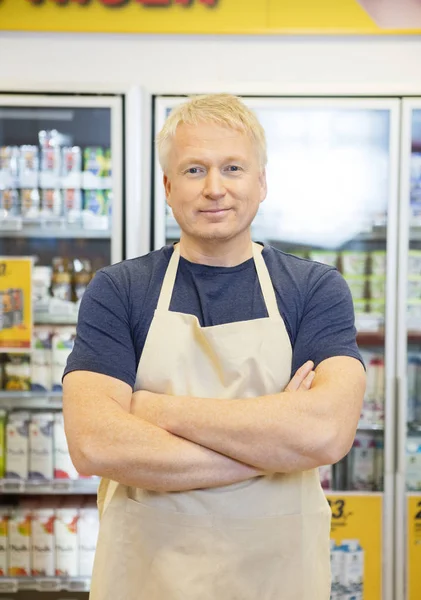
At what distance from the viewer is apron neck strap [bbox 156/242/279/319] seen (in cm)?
157

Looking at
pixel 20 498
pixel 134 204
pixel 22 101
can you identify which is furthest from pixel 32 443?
pixel 22 101

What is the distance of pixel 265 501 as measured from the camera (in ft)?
5.04

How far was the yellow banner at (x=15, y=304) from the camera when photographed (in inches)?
109

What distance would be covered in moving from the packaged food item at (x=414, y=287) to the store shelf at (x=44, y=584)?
174 centimetres

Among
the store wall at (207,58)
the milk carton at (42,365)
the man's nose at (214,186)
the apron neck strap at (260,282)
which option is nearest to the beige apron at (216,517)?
the apron neck strap at (260,282)

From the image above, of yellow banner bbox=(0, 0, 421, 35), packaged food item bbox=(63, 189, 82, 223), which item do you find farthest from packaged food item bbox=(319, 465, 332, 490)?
yellow banner bbox=(0, 0, 421, 35)

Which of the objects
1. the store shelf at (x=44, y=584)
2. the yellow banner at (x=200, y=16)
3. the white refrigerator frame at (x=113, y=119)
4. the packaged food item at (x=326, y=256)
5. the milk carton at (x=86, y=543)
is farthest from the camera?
the yellow banner at (x=200, y=16)

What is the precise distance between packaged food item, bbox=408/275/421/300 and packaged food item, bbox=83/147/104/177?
4.46 ft

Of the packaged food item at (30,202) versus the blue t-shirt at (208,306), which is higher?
the packaged food item at (30,202)

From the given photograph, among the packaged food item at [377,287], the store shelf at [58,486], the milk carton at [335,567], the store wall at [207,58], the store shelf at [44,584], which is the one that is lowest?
the store shelf at [44,584]

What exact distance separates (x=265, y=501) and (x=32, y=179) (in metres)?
1.85

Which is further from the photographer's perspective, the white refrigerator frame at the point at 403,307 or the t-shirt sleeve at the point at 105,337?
the white refrigerator frame at the point at 403,307

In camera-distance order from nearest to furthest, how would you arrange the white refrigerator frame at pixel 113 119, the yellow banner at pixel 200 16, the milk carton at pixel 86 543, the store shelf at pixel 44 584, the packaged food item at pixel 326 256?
the white refrigerator frame at pixel 113 119
the store shelf at pixel 44 584
the milk carton at pixel 86 543
the packaged food item at pixel 326 256
the yellow banner at pixel 200 16

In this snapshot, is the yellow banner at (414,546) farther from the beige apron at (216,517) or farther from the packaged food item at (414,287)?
the beige apron at (216,517)
